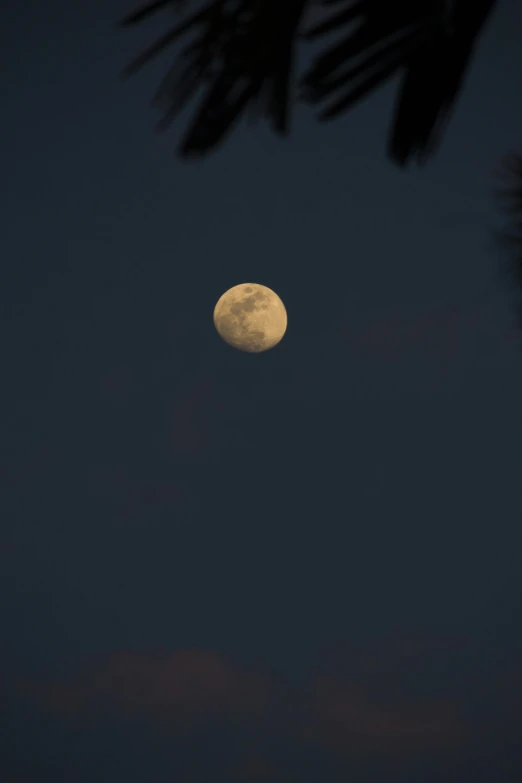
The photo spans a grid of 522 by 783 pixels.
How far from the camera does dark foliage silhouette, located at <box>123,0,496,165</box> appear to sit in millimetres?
1627

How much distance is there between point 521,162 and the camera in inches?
73.8

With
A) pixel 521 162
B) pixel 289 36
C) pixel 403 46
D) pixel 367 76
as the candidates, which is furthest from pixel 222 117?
pixel 521 162

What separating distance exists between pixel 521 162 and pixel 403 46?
0.43 metres

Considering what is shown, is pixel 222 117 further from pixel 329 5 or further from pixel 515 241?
pixel 515 241

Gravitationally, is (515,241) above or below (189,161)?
below

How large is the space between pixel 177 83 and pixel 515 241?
3.00ft

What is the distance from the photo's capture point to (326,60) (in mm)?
1712

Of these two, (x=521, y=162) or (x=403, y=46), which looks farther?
(x=521, y=162)

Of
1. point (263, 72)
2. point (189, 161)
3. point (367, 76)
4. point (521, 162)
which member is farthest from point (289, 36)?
point (521, 162)

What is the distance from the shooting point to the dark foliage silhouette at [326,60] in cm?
163

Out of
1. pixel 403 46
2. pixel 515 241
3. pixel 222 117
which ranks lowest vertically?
pixel 515 241

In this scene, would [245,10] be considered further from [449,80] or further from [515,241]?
[515,241]

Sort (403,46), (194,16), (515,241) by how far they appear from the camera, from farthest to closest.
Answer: (515,241)
(403,46)
(194,16)

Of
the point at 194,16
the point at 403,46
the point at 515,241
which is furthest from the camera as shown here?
the point at 515,241
